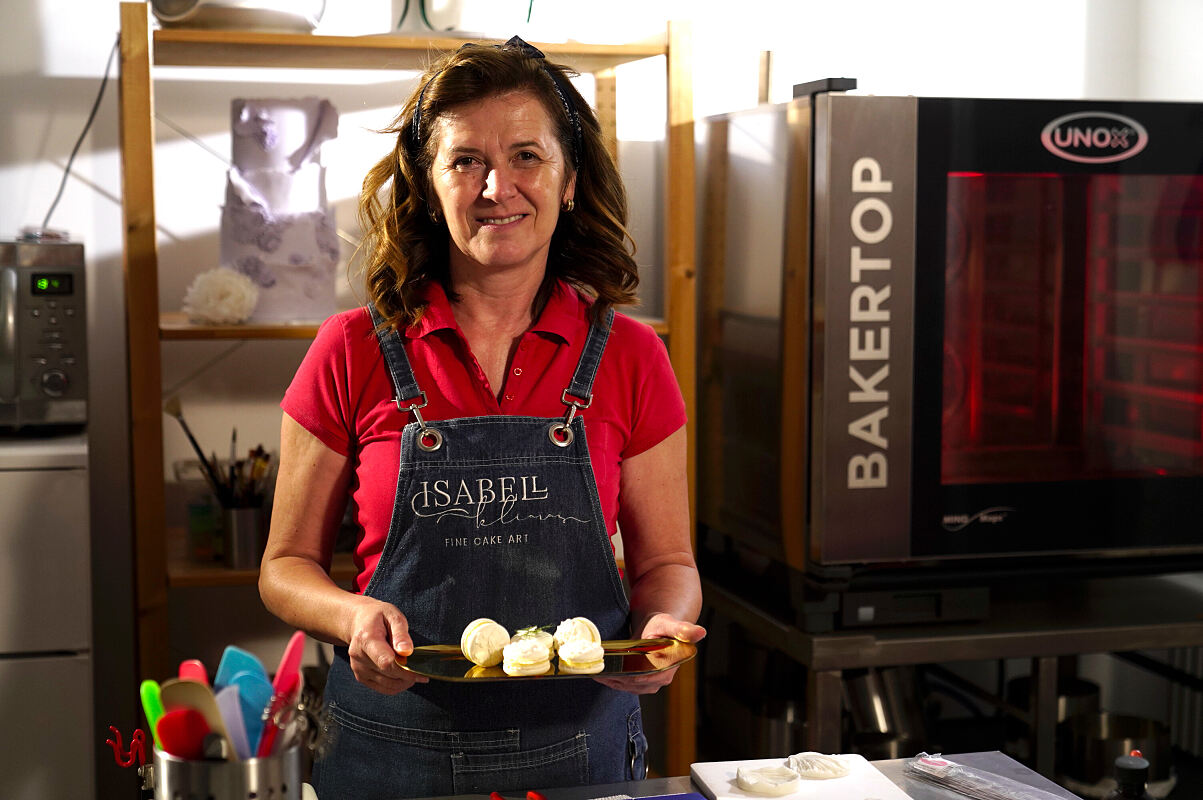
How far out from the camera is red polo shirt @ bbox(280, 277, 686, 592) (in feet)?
4.08

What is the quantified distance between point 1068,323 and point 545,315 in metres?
0.90

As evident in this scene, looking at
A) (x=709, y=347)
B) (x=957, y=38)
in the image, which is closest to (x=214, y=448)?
(x=709, y=347)

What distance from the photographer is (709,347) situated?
2057 millimetres

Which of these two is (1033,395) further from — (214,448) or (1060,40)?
(214,448)

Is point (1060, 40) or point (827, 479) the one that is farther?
point (1060, 40)

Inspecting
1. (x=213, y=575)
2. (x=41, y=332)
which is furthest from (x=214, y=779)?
(x=41, y=332)

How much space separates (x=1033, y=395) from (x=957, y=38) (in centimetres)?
85

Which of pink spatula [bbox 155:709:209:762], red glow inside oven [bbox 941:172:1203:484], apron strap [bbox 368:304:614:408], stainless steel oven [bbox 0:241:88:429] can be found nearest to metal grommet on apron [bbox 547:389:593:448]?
apron strap [bbox 368:304:614:408]

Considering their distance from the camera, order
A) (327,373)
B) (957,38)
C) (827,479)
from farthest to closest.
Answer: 1. (957,38)
2. (827,479)
3. (327,373)

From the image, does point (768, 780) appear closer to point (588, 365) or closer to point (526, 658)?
point (526, 658)

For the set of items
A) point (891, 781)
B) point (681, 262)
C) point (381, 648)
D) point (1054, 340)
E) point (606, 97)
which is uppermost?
point (606, 97)

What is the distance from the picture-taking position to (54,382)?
1764 millimetres

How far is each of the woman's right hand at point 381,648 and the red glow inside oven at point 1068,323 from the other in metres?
0.99

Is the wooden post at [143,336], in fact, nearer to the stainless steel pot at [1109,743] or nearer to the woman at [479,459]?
the woman at [479,459]
